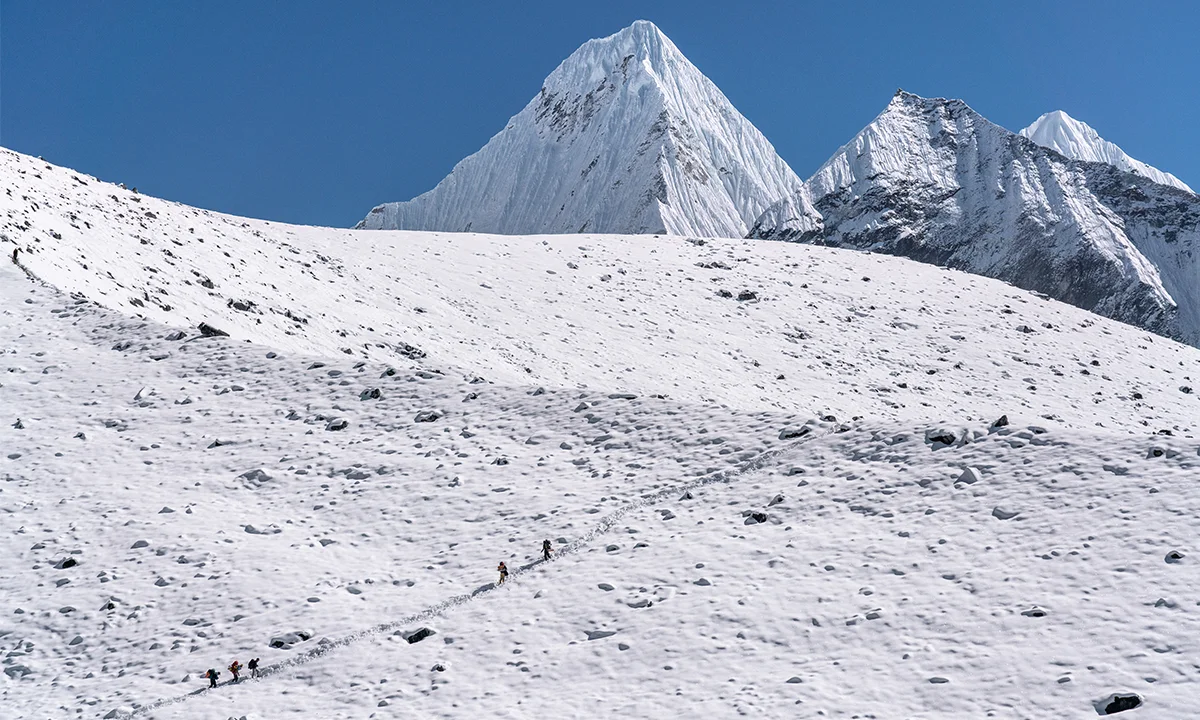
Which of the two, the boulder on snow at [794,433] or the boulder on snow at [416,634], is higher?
the boulder on snow at [794,433]

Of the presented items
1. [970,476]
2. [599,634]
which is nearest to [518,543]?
[599,634]

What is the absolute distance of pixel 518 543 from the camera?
66.7 feet

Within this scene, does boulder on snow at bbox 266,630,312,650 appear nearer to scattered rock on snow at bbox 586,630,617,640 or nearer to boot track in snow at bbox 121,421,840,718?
boot track in snow at bbox 121,421,840,718

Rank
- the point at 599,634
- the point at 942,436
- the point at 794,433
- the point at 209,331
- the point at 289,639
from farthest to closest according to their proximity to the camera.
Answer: the point at 209,331, the point at 794,433, the point at 942,436, the point at 289,639, the point at 599,634

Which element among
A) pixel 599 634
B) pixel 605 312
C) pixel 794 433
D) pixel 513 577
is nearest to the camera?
pixel 599 634

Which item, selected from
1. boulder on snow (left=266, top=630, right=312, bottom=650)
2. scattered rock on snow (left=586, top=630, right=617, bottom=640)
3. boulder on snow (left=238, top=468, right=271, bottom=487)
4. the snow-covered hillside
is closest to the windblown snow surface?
scattered rock on snow (left=586, top=630, right=617, bottom=640)

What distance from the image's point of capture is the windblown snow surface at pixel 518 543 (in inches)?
594

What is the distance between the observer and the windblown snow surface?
1509 centimetres

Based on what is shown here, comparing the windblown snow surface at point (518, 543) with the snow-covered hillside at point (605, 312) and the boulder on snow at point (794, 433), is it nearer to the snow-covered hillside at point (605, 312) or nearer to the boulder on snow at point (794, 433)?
the boulder on snow at point (794, 433)

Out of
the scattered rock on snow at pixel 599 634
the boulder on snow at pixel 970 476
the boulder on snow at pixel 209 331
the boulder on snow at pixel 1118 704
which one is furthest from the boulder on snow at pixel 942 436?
the boulder on snow at pixel 209 331

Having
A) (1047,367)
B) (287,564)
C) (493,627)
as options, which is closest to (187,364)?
(287,564)

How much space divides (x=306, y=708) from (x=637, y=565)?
250 inches

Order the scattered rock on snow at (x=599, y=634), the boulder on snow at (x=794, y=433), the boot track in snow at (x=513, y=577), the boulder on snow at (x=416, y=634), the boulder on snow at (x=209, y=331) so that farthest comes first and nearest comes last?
the boulder on snow at (x=209, y=331)
the boulder on snow at (x=794, y=433)
the boulder on snow at (x=416, y=634)
the scattered rock on snow at (x=599, y=634)
the boot track in snow at (x=513, y=577)

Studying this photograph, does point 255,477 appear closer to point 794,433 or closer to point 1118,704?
point 794,433
